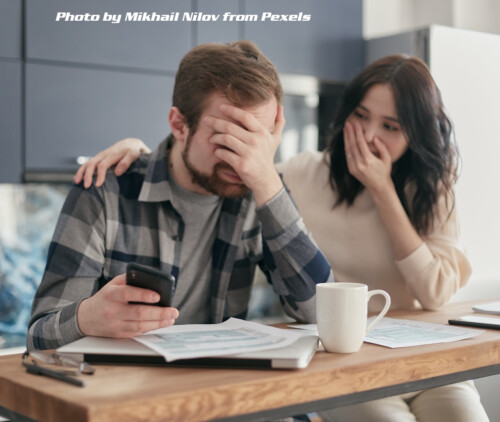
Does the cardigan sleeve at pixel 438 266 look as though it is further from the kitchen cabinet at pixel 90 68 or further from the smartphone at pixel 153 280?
the kitchen cabinet at pixel 90 68

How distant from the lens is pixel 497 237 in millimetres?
3221

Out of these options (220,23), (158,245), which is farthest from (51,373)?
(220,23)

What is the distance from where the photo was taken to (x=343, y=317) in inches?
42.3

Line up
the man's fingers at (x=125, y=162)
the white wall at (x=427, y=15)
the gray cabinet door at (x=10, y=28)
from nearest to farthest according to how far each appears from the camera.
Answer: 1. the man's fingers at (x=125, y=162)
2. the gray cabinet door at (x=10, y=28)
3. the white wall at (x=427, y=15)

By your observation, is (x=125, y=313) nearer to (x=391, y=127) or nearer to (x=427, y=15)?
(x=391, y=127)

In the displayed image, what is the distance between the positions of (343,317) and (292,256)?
342mm

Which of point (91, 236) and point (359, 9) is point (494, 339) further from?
point (359, 9)

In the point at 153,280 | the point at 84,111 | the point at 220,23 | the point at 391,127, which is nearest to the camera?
the point at 153,280

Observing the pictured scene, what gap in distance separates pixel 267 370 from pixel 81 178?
664 mm

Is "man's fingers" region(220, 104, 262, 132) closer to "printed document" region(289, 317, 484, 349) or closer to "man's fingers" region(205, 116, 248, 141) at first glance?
"man's fingers" region(205, 116, 248, 141)

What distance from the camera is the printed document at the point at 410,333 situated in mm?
1173

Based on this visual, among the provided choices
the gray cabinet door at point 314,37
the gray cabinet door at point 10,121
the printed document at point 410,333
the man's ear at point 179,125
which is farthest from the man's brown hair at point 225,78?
the gray cabinet door at point 314,37

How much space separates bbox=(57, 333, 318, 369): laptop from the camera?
37.8 inches

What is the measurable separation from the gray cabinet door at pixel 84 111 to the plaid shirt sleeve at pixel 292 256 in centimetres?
120
